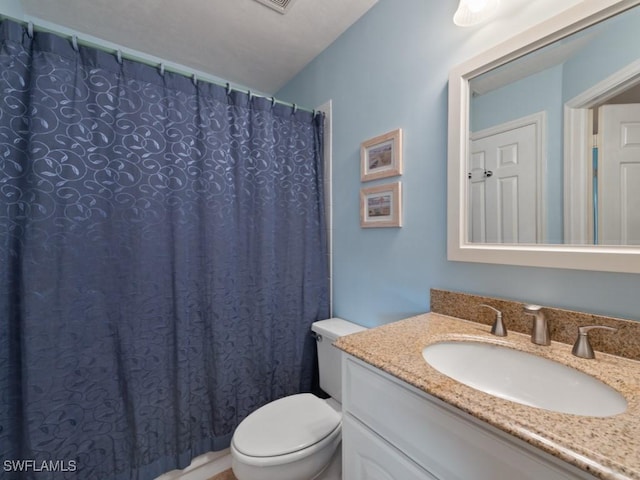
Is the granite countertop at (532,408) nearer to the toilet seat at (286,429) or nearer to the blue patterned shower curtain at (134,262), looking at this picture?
the toilet seat at (286,429)

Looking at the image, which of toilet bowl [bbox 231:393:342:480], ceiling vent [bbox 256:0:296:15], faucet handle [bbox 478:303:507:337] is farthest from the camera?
→ ceiling vent [bbox 256:0:296:15]

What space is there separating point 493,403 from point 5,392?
1572 millimetres

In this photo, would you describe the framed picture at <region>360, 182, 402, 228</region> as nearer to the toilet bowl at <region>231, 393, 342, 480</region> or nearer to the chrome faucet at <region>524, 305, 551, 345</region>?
the chrome faucet at <region>524, 305, 551, 345</region>

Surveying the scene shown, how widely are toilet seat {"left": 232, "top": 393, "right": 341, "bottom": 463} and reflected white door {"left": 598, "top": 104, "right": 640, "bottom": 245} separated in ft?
3.78

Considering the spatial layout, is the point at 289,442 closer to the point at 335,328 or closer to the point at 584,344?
the point at 335,328

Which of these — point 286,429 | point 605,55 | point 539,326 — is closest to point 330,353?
point 286,429

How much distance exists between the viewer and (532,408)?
0.52 m

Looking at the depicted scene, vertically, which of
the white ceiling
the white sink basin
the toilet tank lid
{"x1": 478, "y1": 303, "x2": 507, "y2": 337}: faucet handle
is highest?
the white ceiling

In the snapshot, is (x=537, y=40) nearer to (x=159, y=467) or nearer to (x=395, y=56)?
(x=395, y=56)

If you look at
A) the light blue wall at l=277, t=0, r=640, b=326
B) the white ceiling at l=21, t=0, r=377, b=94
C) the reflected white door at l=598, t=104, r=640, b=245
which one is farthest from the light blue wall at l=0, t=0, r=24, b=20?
the reflected white door at l=598, t=104, r=640, b=245

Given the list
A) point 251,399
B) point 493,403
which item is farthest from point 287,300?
point 493,403

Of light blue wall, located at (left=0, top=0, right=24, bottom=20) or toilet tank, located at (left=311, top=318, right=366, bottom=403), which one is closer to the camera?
light blue wall, located at (left=0, top=0, right=24, bottom=20)

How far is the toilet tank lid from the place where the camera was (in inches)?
56.8

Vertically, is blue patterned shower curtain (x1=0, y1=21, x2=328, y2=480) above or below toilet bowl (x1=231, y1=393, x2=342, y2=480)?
above
